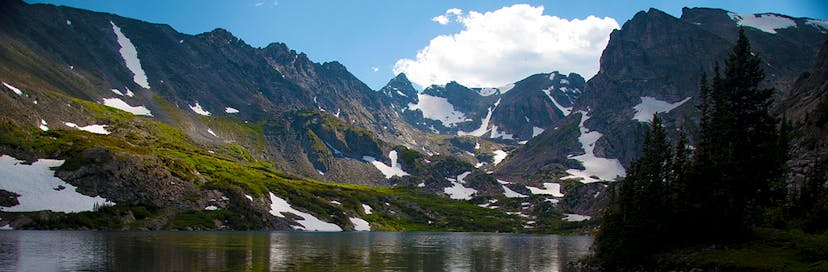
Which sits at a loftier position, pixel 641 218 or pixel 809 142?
pixel 809 142

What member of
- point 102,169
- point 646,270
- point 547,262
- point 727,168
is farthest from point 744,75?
point 102,169

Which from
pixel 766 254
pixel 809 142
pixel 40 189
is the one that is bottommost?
pixel 766 254

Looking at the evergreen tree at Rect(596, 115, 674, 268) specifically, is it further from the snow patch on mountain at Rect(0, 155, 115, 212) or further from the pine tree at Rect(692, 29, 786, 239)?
the snow patch on mountain at Rect(0, 155, 115, 212)

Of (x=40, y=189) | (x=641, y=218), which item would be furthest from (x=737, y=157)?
(x=40, y=189)

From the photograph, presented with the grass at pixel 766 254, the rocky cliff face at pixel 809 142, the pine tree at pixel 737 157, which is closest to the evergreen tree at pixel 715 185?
the pine tree at pixel 737 157

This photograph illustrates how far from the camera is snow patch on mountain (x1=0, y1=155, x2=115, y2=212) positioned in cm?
15725

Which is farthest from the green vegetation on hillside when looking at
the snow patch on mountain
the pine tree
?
the snow patch on mountain

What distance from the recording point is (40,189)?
165 m

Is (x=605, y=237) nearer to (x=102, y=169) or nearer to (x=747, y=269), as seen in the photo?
(x=747, y=269)

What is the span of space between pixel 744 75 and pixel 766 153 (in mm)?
11362

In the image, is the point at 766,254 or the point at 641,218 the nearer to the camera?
the point at 766,254

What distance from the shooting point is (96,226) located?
512 ft

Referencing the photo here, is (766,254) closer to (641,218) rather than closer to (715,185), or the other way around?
(715,185)

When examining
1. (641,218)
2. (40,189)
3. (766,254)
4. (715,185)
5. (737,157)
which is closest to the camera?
(766,254)
